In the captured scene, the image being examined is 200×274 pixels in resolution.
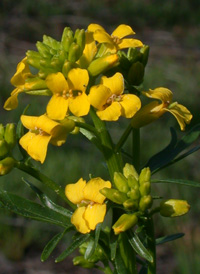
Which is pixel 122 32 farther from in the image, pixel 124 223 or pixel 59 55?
pixel 124 223

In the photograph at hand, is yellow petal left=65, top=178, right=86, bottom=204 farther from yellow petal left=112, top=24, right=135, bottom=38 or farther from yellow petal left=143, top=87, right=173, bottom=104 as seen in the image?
yellow petal left=112, top=24, right=135, bottom=38

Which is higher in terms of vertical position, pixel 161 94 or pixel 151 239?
pixel 161 94

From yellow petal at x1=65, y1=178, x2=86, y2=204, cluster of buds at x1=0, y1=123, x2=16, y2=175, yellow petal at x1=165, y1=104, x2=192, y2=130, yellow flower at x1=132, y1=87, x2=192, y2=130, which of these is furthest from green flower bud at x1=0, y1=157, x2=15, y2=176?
yellow petal at x1=165, y1=104, x2=192, y2=130

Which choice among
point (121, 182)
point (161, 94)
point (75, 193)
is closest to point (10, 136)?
point (75, 193)

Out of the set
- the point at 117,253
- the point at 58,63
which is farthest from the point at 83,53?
the point at 117,253

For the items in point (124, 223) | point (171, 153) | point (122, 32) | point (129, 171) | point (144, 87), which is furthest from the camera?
point (144, 87)

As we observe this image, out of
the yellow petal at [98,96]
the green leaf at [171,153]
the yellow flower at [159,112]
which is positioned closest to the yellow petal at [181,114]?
the yellow flower at [159,112]
